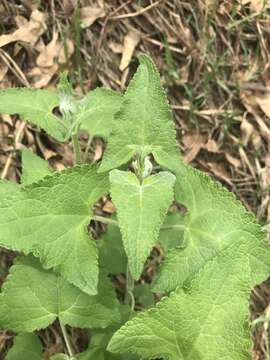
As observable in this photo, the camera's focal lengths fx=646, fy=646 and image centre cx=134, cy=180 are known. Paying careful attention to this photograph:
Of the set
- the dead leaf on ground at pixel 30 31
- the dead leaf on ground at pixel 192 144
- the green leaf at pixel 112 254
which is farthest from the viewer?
the dead leaf on ground at pixel 192 144

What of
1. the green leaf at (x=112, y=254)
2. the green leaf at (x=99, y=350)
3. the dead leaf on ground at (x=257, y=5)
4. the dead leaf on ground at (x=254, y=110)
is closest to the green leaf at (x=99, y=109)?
the green leaf at (x=112, y=254)

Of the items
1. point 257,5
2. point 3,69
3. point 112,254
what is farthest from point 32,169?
point 257,5

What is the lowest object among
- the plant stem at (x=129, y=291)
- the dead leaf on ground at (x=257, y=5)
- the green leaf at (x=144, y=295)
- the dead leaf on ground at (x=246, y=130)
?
the green leaf at (x=144, y=295)

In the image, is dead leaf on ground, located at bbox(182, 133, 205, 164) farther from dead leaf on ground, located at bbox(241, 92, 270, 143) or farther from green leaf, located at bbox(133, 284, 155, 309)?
green leaf, located at bbox(133, 284, 155, 309)

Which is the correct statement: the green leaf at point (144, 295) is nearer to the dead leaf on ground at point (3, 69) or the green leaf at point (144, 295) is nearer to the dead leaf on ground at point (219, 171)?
the dead leaf on ground at point (219, 171)

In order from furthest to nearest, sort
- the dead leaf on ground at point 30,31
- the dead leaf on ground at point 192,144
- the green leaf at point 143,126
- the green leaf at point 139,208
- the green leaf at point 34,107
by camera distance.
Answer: the dead leaf on ground at point 192,144 < the dead leaf on ground at point 30,31 < the green leaf at point 34,107 < the green leaf at point 143,126 < the green leaf at point 139,208

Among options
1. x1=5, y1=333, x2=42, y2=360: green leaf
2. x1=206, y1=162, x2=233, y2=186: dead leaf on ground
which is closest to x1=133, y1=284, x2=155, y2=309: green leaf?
x1=5, y1=333, x2=42, y2=360: green leaf

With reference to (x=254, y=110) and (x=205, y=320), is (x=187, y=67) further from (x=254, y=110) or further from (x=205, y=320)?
(x=205, y=320)
